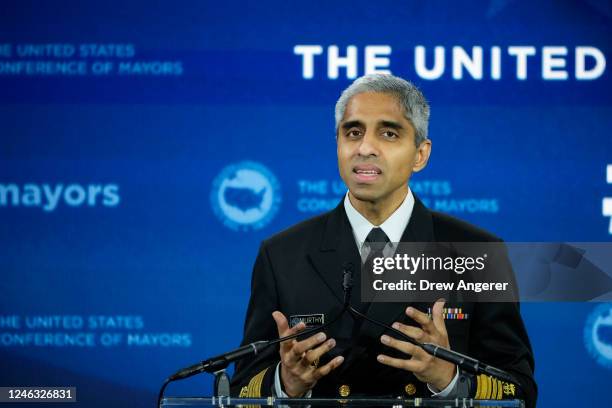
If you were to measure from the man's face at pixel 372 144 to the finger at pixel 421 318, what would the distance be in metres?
0.64

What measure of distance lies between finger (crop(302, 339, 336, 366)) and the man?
0.17 meters

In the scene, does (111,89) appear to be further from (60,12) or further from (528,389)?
(528,389)

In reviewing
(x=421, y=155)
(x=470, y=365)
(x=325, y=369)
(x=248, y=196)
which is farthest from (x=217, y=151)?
(x=470, y=365)

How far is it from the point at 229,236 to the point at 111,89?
0.90 metres

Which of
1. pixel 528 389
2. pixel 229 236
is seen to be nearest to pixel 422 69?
pixel 229 236

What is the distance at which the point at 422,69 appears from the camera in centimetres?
448

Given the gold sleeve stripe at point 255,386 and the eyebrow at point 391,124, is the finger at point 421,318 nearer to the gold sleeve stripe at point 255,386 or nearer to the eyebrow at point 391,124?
the gold sleeve stripe at point 255,386

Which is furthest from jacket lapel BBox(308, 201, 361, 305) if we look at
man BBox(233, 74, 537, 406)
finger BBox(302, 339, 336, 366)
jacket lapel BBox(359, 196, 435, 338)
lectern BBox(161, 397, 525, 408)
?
lectern BBox(161, 397, 525, 408)

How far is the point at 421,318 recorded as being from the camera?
2322 mm

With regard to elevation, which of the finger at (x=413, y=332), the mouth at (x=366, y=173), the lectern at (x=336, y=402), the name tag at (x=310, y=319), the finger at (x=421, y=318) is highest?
the mouth at (x=366, y=173)

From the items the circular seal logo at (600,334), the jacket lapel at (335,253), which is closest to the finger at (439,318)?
the jacket lapel at (335,253)

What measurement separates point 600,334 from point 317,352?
2469 millimetres

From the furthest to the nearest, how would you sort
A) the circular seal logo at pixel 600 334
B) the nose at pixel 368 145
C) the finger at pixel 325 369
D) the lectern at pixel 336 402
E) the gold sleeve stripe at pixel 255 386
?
the circular seal logo at pixel 600 334, the nose at pixel 368 145, the gold sleeve stripe at pixel 255 386, the finger at pixel 325 369, the lectern at pixel 336 402

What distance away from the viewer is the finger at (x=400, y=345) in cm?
228
